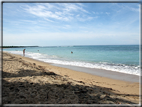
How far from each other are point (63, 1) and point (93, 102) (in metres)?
3.31

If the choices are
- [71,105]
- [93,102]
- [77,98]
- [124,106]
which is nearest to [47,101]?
[71,105]

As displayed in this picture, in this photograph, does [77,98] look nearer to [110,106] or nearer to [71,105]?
[71,105]

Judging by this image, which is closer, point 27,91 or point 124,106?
point 124,106

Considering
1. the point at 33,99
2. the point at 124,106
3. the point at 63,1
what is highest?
the point at 63,1

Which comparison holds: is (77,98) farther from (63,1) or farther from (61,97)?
(63,1)

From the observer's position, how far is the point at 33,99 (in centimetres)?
316

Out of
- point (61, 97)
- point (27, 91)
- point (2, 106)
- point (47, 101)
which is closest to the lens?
point (2, 106)

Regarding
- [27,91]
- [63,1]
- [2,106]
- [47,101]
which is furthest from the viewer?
[27,91]

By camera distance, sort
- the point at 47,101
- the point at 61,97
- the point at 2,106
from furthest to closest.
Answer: the point at 61,97, the point at 47,101, the point at 2,106

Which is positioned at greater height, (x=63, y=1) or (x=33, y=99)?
(x=63, y=1)

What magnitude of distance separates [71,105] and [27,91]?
5.96 feet

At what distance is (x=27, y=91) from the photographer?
368cm

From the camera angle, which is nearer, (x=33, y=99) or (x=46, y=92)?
(x=33, y=99)

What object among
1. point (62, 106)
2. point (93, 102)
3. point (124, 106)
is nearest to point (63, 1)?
point (62, 106)
